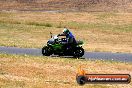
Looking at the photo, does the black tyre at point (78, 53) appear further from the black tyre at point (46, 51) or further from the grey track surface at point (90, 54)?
the black tyre at point (46, 51)

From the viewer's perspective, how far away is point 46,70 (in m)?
22.3

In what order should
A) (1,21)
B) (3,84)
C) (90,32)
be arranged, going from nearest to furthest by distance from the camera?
(3,84) < (90,32) < (1,21)

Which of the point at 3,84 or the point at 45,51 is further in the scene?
the point at 45,51

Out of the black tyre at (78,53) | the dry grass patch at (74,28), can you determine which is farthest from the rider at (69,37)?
the dry grass patch at (74,28)

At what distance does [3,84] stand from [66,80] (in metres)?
3.20

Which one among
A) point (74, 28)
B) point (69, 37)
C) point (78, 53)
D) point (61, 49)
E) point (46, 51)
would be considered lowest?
point (74, 28)

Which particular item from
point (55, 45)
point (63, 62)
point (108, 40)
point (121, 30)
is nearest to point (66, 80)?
point (63, 62)

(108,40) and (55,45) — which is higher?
(55,45)

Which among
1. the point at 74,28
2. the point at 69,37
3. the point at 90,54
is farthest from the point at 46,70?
the point at 74,28

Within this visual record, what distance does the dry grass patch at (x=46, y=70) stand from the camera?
18.9 meters

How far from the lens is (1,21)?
5853cm

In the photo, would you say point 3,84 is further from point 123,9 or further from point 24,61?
point 123,9

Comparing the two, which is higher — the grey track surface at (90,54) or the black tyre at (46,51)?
the black tyre at (46,51)

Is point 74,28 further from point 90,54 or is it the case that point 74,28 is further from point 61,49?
point 61,49
